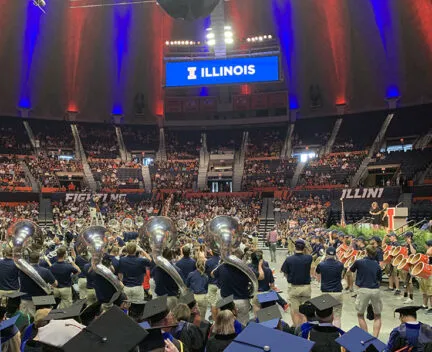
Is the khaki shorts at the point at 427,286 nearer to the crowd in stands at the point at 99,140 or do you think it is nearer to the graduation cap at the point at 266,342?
the graduation cap at the point at 266,342

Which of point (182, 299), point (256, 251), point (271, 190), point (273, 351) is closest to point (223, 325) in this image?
point (273, 351)

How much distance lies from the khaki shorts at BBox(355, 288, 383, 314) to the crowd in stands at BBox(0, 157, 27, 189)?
28.9 metres

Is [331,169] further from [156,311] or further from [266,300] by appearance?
[156,311]

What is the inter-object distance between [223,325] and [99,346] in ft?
3.62

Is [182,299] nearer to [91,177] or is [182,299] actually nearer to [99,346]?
[99,346]

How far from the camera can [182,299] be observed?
5.16 m

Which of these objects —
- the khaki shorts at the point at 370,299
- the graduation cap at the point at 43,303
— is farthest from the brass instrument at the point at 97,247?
the khaki shorts at the point at 370,299

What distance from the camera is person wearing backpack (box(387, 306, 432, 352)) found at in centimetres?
366

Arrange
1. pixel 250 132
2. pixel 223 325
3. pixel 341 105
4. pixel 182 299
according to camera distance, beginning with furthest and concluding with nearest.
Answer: pixel 250 132 → pixel 341 105 → pixel 182 299 → pixel 223 325

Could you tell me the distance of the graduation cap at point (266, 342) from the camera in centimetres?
305

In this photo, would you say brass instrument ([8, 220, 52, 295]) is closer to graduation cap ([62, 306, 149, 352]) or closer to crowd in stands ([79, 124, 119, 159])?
graduation cap ([62, 306, 149, 352])

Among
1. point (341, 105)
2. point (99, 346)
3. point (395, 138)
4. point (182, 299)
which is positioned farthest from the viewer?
point (341, 105)

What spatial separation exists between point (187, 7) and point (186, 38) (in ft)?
105

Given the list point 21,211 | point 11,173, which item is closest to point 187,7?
point 21,211
